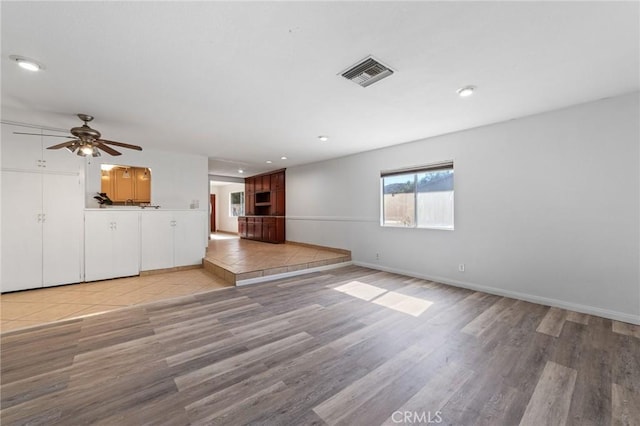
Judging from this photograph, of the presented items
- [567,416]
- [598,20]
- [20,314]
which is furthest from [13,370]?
[598,20]

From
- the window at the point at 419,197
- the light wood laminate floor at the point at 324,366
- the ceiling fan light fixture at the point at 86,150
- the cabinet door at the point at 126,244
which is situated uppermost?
the ceiling fan light fixture at the point at 86,150

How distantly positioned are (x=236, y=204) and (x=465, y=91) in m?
11.0

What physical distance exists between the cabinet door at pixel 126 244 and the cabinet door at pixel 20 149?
1294 mm

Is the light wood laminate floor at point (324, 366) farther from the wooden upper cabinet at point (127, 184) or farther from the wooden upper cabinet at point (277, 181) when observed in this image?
the wooden upper cabinet at point (277, 181)

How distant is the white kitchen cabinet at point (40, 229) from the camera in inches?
144

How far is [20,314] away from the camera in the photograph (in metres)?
2.96

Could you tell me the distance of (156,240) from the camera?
4.87m

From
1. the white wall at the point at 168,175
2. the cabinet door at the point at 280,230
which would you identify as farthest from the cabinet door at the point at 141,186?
the cabinet door at the point at 280,230

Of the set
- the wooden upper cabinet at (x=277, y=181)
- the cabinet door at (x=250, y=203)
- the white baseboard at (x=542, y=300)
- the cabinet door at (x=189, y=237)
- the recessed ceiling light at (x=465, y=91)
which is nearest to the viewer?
the recessed ceiling light at (x=465, y=91)

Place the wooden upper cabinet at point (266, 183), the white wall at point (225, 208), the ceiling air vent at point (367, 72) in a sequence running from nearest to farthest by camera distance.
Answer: the ceiling air vent at point (367, 72), the wooden upper cabinet at point (266, 183), the white wall at point (225, 208)

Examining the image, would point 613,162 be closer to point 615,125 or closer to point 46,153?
point 615,125

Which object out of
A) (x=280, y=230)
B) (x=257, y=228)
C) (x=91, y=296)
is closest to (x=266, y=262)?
(x=91, y=296)

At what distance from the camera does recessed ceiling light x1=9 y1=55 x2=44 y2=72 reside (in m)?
2.09

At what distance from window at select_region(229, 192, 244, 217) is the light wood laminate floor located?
8.71 meters
